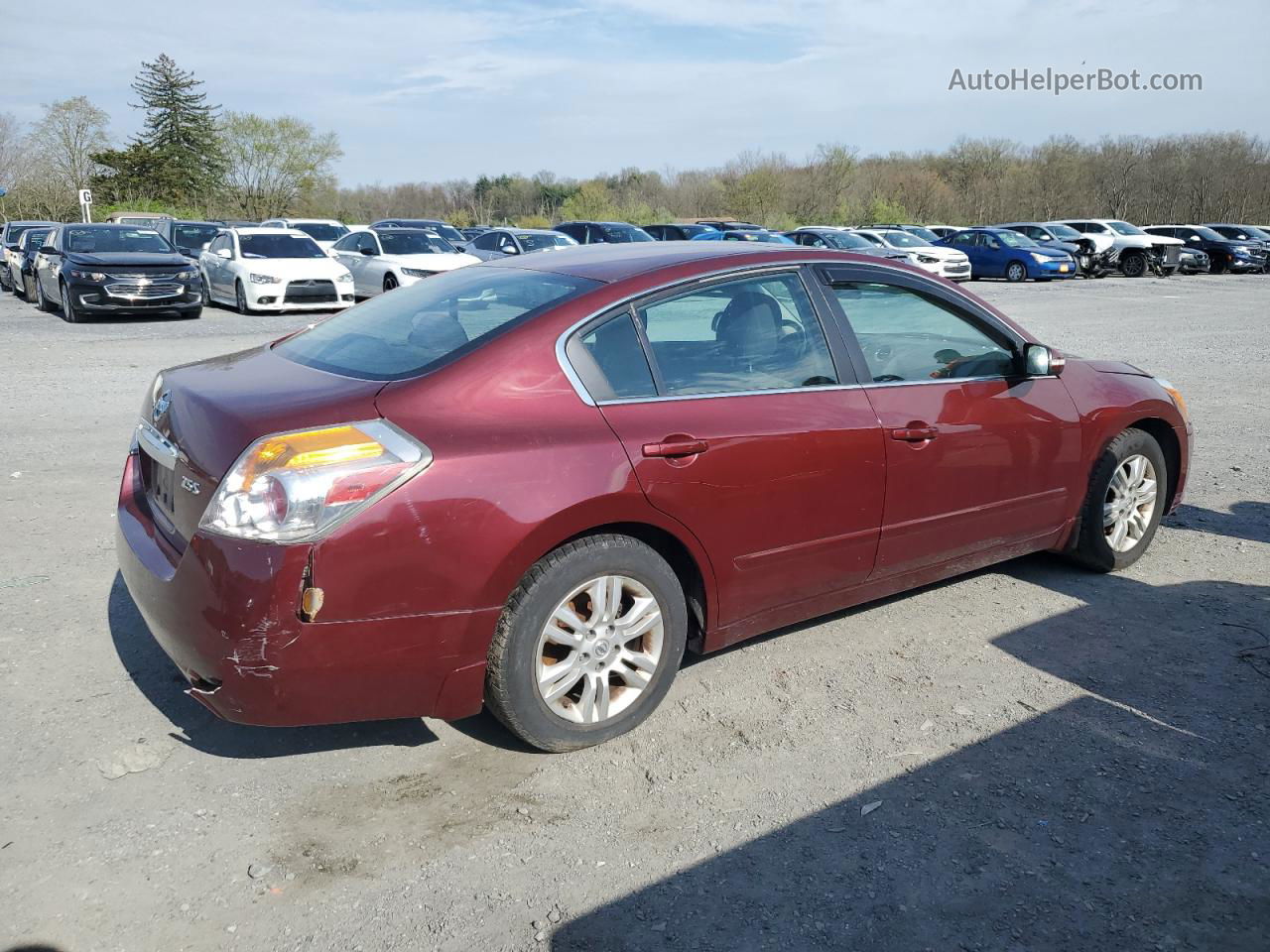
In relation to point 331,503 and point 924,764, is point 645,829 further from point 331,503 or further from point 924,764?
point 331,503

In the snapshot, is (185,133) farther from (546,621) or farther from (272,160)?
(546,621)

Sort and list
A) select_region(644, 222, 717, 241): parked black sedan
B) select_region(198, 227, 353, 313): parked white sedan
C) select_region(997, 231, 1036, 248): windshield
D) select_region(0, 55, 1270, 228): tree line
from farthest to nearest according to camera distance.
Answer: select_region(0, 55, 1270, 228): tree line
select_region(997, 231, 1036, 248): windshield
select_region(644, 222, 717, 241): parked black sedan
select_region(198, 227, 353, 313): parked white sedan

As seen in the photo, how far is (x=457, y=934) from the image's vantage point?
259 centimetres

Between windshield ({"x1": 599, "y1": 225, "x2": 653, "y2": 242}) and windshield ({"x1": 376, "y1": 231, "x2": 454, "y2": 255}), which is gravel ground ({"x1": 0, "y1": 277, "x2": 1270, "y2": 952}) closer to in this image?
windshield ({"x1": 376, "y1": 231, "x2": 454, "y2": 255})

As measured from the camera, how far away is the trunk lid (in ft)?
10.1

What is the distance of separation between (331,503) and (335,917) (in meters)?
1.10

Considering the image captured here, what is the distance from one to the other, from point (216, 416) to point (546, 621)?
1217 millimetres

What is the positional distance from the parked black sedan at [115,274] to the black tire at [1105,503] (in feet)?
51.8

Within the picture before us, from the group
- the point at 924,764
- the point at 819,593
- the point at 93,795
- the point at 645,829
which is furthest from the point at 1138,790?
the point at 93,795

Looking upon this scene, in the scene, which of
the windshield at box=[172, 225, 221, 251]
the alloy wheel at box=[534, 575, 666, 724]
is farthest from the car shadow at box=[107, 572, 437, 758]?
the windshield at box=[172, 225, 221, 251]

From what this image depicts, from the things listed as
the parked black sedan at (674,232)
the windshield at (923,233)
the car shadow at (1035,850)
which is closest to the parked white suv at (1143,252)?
the windshield at (923,233)

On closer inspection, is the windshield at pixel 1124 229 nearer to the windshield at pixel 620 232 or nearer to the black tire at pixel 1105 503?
the windshield at pixel 620 232

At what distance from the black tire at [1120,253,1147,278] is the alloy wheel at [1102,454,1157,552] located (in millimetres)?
32660

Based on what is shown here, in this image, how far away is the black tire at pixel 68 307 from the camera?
16.7 m
